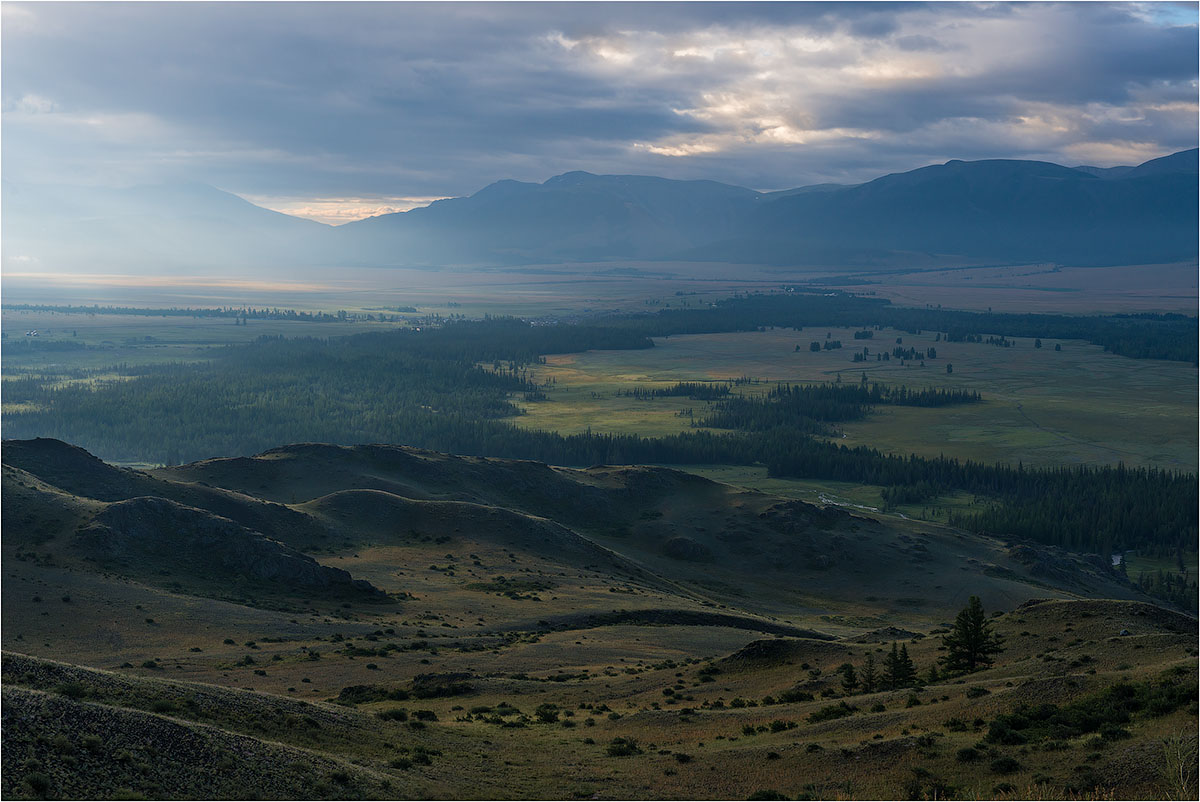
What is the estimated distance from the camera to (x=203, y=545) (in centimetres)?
7475

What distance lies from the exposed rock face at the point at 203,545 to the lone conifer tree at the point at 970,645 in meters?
44.3

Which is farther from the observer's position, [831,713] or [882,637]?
[882,637]

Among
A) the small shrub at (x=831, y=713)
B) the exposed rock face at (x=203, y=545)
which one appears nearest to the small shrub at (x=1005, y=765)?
the small shrub at (x=831, y=713)

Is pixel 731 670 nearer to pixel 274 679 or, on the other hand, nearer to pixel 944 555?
pixel 274 679

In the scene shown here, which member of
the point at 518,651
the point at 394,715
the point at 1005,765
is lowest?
the point at 518,651

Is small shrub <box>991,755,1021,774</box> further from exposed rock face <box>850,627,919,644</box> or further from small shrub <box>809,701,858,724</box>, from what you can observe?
exposed rock face <box>850,627,919,644</box>

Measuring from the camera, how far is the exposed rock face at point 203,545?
71.9m

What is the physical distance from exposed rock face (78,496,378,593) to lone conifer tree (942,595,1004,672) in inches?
1743

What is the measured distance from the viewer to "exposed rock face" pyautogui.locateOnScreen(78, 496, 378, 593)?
236 ft

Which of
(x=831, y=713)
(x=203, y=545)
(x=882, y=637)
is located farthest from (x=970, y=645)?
(x=203, y=545)

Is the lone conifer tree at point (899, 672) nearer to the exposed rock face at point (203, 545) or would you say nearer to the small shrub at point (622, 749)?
the small shrub at point (622, 749)

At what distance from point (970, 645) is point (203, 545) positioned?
57.6 metres

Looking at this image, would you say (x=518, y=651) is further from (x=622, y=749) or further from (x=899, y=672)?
(x=899, y=672)

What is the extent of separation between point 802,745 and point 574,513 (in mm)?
84662
